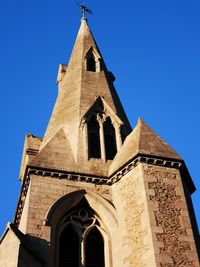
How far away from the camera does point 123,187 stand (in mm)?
14953

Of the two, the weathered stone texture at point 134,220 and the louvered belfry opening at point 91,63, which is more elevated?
the louvered belfry opening at point 91,63

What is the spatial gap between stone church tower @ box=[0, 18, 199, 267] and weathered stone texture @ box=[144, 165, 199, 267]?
3 cm

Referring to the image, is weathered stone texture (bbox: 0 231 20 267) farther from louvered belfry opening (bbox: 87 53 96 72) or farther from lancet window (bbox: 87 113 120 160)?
louvered belfry opening (bbox: 87 53 96 72)

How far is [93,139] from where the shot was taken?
18.2 meters

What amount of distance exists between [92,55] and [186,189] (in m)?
10.2

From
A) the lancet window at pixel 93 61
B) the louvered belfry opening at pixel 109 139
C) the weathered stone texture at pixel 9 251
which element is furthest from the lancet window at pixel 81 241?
the lancet window at pixel 93 61

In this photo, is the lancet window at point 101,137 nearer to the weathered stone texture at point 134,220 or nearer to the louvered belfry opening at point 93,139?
the louvered belfry opening at point 93,139

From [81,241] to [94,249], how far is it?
426 mm

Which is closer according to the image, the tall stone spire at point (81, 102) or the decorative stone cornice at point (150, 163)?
the decorative stone cornice at point (150, 163)

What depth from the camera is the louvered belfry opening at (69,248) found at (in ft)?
45.7

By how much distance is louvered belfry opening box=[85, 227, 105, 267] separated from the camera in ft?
46.2

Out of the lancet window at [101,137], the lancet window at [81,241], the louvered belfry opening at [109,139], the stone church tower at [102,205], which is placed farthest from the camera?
the louvered belfry opening at [109,139]

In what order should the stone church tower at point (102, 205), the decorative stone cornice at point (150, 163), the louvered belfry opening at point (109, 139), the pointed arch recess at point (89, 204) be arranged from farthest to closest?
the louvered belfry opening at point (109, 139) < the decorative stone cornice at point (150, 163) < the pointed arch recess at point (89, 204) < the stone church tower at point (102, 205)

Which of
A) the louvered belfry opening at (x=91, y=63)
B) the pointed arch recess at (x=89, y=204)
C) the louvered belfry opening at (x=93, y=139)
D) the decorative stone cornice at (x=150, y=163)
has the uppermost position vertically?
the louvered belfry opening at (x=91, y=63)
